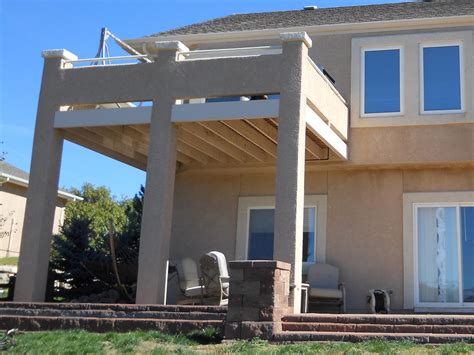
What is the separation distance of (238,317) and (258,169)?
675cm

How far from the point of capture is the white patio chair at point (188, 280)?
12.4 m

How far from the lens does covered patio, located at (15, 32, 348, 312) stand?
33.6ft

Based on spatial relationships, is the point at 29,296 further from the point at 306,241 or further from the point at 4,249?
the point at 4,249

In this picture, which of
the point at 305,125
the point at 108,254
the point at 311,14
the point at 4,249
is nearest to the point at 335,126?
the point at 305,125

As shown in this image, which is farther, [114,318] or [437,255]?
[437,255]

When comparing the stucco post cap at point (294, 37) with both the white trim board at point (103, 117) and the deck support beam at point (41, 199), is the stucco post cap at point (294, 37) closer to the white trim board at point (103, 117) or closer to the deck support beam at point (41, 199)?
the white trim board at point (103, 117)

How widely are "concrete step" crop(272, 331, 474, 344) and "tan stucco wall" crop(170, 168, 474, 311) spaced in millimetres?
5628

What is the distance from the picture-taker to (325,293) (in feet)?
40.2

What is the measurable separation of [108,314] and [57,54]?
535 cm

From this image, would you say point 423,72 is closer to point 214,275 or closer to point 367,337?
point 214,275

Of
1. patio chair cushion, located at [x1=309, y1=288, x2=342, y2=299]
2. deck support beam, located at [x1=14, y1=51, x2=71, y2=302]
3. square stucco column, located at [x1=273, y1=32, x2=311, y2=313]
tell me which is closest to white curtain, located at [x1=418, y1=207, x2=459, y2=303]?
patio chair cushion, located at [x1=309, y1=288, x2=342, y2=299]

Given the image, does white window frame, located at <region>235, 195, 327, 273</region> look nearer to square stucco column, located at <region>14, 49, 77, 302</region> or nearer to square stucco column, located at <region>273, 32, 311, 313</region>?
square stucco column, located at <region>273, 32, 311, 313</region>

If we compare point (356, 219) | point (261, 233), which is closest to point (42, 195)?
point (261, 233)

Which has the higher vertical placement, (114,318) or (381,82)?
(381,82)
